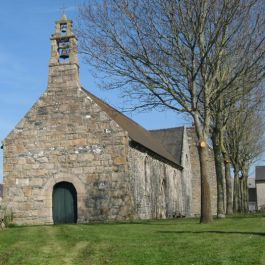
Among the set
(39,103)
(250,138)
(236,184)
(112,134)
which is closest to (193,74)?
(112,134)

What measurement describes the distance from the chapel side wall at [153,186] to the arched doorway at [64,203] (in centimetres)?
304

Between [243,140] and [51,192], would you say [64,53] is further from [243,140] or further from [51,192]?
[243,140]

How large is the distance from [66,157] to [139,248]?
44.3ft

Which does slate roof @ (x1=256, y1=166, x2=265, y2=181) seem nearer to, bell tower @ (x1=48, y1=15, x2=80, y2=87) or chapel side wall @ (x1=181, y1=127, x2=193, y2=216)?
chapel side wall @ (x1=181, y1=127, x2=193, y2=216)

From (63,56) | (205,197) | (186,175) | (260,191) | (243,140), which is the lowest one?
(260,191)

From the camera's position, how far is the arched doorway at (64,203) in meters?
24.4

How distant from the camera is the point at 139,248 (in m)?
11.6

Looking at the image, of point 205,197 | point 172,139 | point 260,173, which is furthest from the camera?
point 260,173

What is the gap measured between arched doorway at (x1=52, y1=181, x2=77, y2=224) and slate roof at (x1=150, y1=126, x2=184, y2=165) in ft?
61.2

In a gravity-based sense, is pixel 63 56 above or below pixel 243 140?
above

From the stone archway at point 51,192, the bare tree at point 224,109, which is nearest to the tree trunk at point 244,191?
the bare tree at point 224,109

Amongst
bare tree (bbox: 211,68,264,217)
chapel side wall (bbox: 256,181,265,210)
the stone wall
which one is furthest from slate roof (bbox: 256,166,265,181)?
bare tree (bbox: 211,68,264,217)

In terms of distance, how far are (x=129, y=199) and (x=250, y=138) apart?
19743 mm

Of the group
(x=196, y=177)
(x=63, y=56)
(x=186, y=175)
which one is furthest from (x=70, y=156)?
(x=196, y=177)
